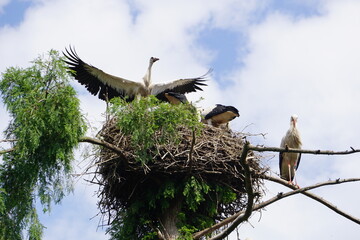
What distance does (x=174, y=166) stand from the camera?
1027cm

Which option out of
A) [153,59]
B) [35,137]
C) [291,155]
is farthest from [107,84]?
[35,137]

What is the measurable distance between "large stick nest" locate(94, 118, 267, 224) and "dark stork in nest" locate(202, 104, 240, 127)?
3.60ft

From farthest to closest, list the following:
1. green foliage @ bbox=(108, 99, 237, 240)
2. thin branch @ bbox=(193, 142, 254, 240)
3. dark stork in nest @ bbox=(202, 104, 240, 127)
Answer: dark stork in nest @ bbox=(202, 104, 240, 127) < green foliage @ bbox=(108, 99, 237, 240) < thin branch @ bbox=(193, 142, 254, 240)

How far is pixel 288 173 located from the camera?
1345cm

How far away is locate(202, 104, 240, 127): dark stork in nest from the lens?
40.7 feet

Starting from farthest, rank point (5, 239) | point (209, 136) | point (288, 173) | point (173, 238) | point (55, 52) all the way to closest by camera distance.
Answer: point (288, 173) → point (209, 136) → point (173, 238) → point (55, 52) → point (5, 239)

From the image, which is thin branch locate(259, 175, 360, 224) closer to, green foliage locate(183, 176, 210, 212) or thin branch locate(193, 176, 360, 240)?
thin branch locate(193, 176, 360, 240)

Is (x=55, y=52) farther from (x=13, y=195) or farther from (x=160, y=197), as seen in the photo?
(x=160, y=197)

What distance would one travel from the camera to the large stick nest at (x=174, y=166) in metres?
10.3

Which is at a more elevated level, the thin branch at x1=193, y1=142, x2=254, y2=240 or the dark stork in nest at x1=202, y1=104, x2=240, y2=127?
the dark stork in nest at x1=202, y1=104, x2=240, y2=127

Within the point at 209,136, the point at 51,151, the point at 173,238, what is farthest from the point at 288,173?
the point at 51,151

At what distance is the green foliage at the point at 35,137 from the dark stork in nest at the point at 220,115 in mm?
3926

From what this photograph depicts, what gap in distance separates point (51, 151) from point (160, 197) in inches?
90.5

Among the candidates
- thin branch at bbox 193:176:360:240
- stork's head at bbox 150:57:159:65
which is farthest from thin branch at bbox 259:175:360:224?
stork's head at bbox 150:57:159:65
